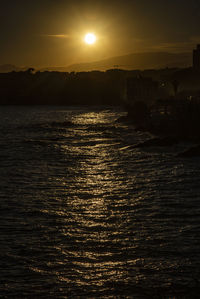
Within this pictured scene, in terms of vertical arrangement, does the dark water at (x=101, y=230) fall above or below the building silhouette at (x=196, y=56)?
below

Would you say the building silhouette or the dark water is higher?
the building silhouette

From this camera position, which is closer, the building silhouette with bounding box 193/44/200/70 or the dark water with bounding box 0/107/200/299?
the dark water with bounding box 0/107/200/299

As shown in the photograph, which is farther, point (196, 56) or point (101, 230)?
point (196, 56)

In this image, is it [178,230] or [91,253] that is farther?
[178,230]

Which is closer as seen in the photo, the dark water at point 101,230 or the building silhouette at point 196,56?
the dark water at point 101,230

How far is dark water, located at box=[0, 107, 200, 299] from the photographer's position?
11750mm

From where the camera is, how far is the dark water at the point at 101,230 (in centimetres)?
1175

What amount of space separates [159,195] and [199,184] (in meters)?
3.29

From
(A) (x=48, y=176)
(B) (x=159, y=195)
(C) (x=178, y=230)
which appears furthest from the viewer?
(A) (x=48, y=176)

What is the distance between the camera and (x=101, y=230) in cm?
1598

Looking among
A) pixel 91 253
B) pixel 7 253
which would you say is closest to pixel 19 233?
pixel 7 253

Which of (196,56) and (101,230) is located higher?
(196,56)

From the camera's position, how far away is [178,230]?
1581cm

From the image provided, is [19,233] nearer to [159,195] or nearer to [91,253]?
[91,253]
